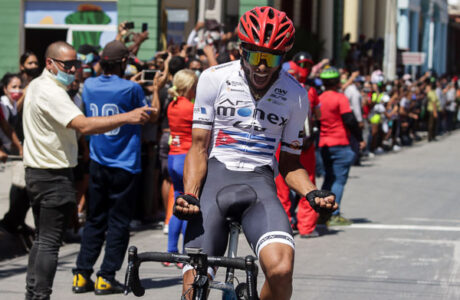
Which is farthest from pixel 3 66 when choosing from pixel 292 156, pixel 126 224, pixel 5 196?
pixel 292 156

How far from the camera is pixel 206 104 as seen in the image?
5.21m

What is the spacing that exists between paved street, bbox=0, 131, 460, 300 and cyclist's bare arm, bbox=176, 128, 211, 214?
2752 millimetres

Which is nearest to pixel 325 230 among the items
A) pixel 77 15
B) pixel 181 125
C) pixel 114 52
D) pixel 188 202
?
pixel 181 125

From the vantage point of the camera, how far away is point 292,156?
5.40m

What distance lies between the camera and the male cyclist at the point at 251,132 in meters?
4.92

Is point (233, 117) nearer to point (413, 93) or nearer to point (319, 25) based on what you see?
point (413, 93)

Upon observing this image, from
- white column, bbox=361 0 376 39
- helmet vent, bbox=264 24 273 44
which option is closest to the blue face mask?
helmet vent, bbox=264 24 273 44

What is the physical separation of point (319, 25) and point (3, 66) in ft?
57.3

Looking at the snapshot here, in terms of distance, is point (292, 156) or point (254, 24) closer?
point (254, 24)

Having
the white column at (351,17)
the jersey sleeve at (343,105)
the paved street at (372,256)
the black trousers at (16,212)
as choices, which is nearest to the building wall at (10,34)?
the paved street at (372,256)

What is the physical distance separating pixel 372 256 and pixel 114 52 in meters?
3.56

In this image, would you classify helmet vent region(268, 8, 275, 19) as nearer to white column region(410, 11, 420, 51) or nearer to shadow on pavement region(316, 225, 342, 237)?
shadow on pavement region(316, 225, 342, 237)

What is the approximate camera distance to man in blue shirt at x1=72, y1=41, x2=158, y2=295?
311 inches

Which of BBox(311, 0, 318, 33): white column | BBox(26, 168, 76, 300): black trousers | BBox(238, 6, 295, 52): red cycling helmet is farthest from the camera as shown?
BBox(311, 0, 318, 33): white column
